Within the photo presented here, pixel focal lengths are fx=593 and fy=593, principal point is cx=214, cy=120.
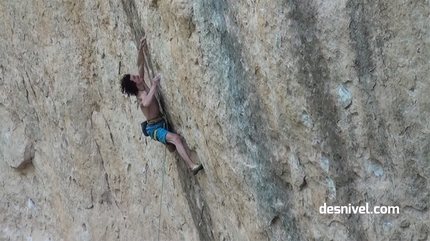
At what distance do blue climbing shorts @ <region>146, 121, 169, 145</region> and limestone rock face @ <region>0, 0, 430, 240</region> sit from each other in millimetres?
107

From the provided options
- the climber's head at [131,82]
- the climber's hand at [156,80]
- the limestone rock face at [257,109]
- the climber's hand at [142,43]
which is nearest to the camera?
the limestone rock face at [257,109]

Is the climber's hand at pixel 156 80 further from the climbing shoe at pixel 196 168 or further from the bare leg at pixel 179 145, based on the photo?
the climbing shoe at pixel 196 168

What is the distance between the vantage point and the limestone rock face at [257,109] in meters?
2.83

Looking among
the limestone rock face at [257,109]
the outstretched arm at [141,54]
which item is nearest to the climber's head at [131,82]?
the outstretched arm at [141,54]

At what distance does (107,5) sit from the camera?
4.62 m

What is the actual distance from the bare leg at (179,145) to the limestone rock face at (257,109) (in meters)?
0.06

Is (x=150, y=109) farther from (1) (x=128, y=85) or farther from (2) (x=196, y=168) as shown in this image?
(2) (x=196, y=168)

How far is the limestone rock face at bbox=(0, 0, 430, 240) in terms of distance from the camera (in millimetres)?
2834

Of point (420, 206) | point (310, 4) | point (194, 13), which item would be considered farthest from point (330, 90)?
point (194, 13)

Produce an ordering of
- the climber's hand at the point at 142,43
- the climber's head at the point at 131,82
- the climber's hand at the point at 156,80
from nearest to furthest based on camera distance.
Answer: the climber's hand at the point at 142,43 < the climber's hand at the point at 156,80 < the climber's head at the point at 131,82

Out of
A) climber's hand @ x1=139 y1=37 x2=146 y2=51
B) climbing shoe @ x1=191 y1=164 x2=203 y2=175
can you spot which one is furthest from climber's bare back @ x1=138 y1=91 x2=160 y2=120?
climbing shoe @ x1=191 y1=164 x2=203 y2=175

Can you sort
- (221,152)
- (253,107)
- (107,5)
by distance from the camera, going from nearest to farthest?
(253,107)
(221,152)
(107,5)

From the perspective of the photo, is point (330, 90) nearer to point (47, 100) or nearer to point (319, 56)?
point (319, 56)

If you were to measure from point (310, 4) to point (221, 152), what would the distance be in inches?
46.8
